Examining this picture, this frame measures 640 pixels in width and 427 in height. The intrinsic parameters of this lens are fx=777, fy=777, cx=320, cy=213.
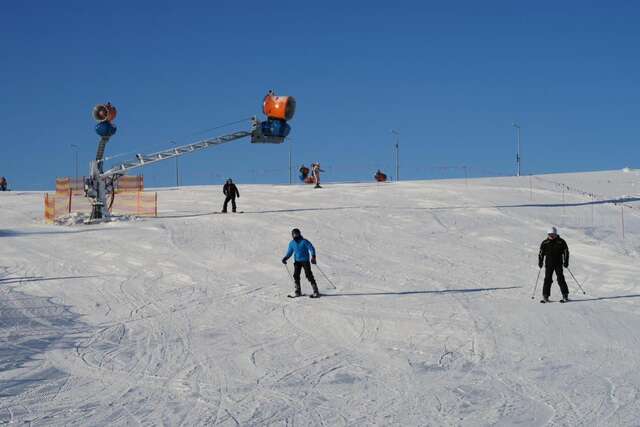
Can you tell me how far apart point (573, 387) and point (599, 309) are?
5.51 metres

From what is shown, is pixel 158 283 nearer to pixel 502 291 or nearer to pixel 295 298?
pixel 295 298

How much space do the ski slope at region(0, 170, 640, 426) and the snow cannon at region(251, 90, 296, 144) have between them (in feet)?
11.9

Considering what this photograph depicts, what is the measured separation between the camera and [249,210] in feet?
97.9

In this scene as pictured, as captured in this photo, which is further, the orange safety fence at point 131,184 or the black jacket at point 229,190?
the orange safety fence at point 131,184

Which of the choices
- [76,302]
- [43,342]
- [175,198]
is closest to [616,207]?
[175,198]

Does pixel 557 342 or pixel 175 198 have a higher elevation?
pixel 175 198

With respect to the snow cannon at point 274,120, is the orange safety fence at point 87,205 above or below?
below

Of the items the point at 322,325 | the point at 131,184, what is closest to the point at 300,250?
the point at 322,325

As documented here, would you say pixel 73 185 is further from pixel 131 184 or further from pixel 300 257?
pixel 300 257

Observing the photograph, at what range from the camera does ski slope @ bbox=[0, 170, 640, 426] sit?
8047 millimetres

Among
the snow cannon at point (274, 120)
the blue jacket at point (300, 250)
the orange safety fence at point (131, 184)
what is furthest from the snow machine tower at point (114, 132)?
the blue jacket at point (300, 250)

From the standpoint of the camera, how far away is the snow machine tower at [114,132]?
28.5m

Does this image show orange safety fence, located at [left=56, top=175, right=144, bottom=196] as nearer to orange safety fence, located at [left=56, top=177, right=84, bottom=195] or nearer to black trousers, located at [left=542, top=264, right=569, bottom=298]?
orange safety fence, located at [left=56, top=177, right=84, bottom=195]

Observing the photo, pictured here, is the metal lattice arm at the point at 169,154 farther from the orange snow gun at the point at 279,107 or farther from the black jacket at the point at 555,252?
the black jacket at the point at 555,252
